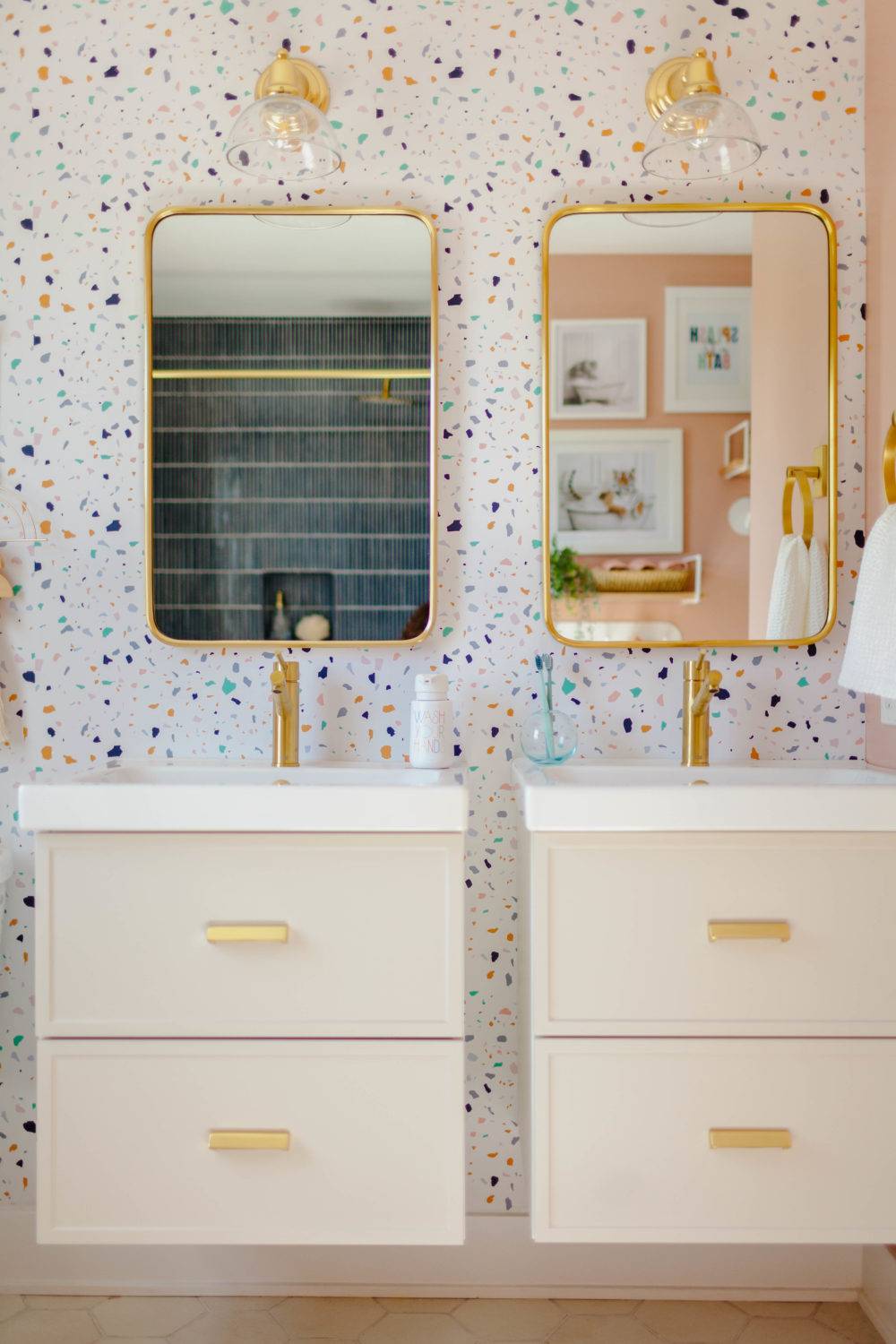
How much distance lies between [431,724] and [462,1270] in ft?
3.41

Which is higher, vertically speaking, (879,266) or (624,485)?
(879,266)

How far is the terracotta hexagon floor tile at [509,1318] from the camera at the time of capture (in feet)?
5.63

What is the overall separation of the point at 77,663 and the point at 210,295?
0.76 meters

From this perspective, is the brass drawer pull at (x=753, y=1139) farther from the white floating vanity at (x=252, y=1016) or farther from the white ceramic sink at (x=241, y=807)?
the white ceramic sink at (x=241, y=807)

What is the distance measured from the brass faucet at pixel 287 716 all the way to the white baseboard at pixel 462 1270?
935 mm

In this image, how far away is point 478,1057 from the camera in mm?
1875

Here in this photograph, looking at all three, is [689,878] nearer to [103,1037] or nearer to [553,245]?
[103,1037]

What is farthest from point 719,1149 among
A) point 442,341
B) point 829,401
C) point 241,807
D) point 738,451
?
point 442,341

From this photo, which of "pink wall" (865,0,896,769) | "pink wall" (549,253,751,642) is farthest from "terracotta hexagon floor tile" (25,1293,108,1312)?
"pink wall" (865,0,896,769)

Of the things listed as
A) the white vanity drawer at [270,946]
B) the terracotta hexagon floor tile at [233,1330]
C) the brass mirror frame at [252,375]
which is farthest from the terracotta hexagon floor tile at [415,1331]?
the brass mirror frame at [252,375]

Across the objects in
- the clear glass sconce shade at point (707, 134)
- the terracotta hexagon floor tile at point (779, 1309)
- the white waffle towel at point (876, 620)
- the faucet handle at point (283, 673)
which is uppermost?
the clear glass sconce shade at point (707, 134)

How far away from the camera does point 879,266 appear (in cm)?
181

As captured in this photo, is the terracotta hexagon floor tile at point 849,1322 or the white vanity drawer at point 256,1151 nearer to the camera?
the white vanity drawer at point 256,1151

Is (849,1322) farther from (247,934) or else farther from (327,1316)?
(247,934)
